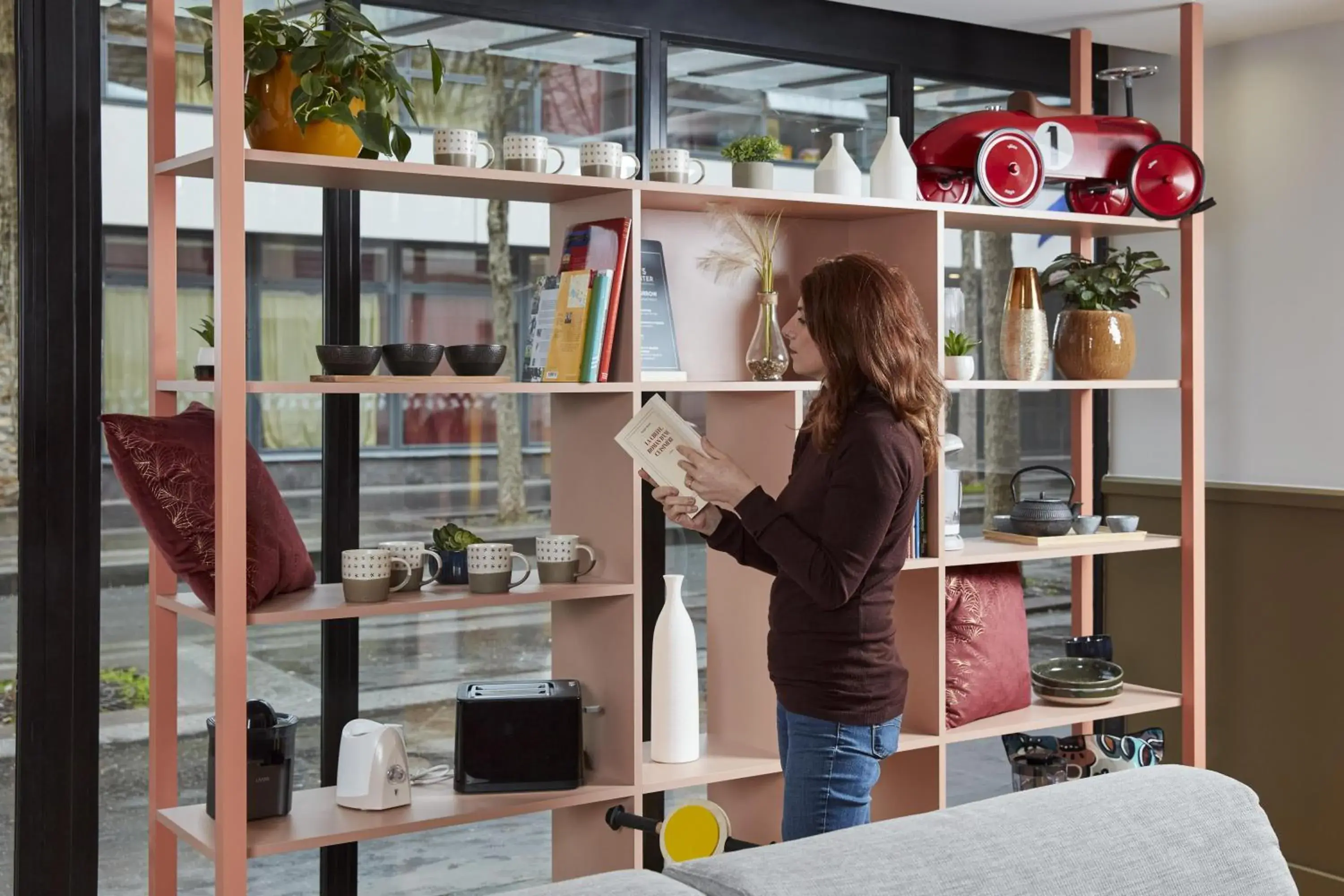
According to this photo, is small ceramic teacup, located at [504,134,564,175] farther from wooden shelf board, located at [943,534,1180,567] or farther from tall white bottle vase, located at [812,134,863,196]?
wooden shelf board, located at [943,534,1180,567]

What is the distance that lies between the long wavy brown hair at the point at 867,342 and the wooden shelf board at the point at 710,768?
862mm

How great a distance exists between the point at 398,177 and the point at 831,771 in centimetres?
131

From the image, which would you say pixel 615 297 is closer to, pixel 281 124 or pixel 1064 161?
pixel 281 124

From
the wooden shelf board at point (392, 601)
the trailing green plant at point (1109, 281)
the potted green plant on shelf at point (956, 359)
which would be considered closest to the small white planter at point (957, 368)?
the potted green plant on shelf at point (956, 359)

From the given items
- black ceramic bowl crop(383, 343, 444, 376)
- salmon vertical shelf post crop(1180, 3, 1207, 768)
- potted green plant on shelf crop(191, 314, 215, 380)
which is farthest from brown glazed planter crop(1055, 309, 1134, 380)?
potted green plant on shelf crop(191, 314, 215, 380)

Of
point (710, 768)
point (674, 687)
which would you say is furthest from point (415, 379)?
point (710, 768)

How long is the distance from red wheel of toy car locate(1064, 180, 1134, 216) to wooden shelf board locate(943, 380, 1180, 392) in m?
0.44

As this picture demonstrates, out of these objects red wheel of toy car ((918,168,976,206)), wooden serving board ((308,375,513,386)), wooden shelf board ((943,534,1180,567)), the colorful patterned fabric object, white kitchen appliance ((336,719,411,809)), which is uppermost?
red wheel of toy car ((918,168,976,206))

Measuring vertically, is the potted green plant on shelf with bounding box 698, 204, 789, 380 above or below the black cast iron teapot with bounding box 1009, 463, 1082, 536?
above

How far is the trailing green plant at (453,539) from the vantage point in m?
2.75

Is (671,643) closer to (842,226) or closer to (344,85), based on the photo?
(842,226)

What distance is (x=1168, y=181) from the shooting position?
139 inches

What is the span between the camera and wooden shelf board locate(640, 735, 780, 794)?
2.88 meters

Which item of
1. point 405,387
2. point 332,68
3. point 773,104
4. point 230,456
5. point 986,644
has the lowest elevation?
point 986,644
